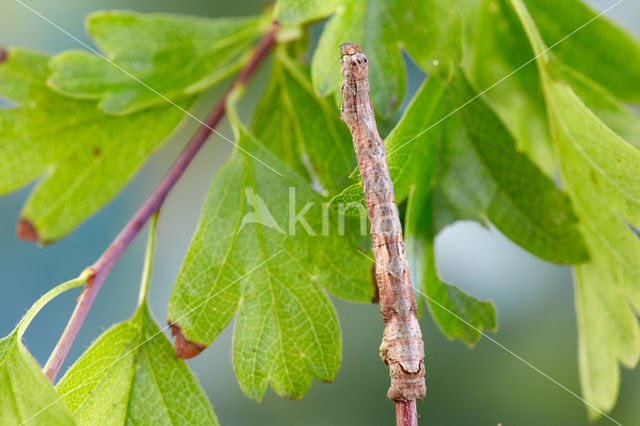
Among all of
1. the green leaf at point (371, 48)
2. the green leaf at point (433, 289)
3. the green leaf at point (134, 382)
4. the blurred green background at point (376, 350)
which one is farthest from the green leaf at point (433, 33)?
the blurred green background at point (376, 350)

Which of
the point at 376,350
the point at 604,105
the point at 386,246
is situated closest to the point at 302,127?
the point at 386,246

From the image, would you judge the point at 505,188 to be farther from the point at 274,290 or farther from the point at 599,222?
the point at 274,290

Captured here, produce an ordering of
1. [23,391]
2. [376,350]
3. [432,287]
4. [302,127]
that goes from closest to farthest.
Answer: [23,391]
[432,287]
[302,127]
[376,350]

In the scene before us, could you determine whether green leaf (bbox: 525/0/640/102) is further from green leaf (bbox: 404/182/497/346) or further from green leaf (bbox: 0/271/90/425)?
green leaf (bbox: 0/271/90/425)

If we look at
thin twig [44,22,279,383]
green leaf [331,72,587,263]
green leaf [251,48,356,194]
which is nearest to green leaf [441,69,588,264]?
green leaf [331,72,587,263]

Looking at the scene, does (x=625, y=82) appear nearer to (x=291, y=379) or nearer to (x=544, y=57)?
(x=544, y=57)

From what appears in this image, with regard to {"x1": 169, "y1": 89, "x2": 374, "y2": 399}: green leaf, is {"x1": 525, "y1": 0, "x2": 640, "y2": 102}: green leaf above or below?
above
